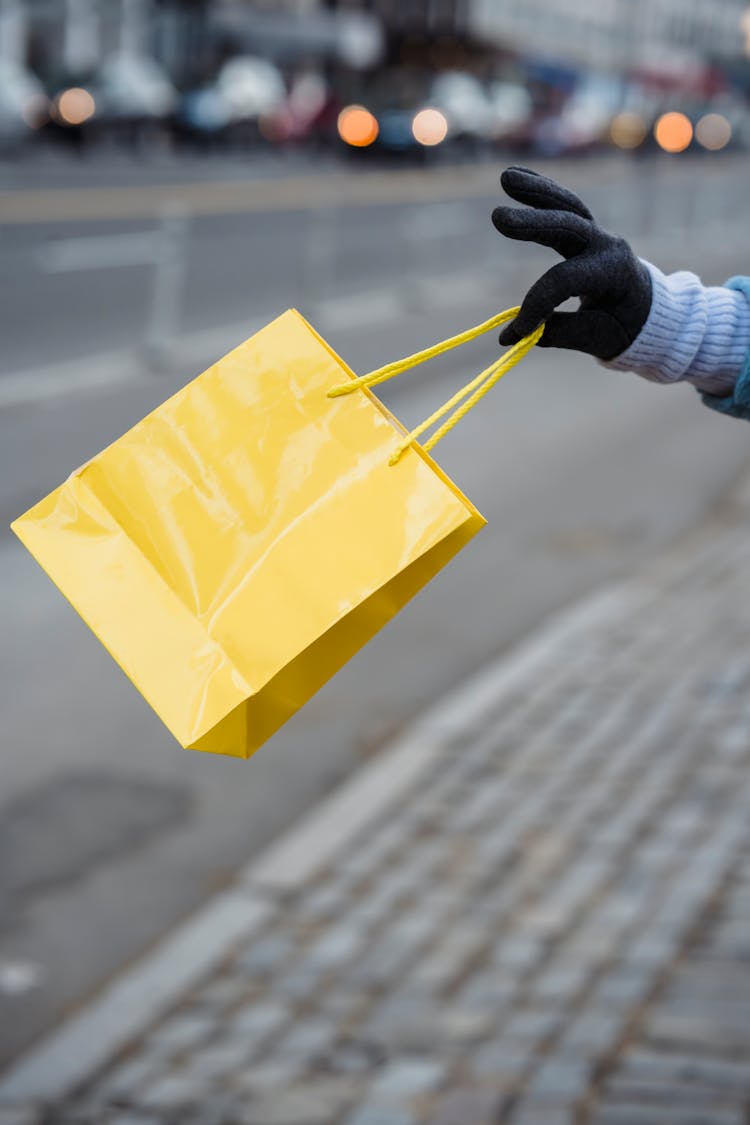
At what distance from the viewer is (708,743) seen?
226 inches

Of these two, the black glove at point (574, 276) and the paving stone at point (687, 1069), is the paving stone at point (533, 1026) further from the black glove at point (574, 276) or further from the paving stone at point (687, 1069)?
the black glove at point (574, 276)

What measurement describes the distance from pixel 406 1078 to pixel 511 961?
2.04 feet

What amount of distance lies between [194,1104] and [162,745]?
236cm

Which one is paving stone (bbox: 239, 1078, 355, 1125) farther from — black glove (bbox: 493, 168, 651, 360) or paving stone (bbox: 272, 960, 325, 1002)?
black glove (bbox: 493, 168, 651, 360)

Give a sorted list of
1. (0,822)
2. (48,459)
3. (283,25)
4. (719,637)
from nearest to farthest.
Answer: (0,822) → (719,637) → (48,459) → (283,25)

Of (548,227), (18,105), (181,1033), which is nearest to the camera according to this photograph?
(548,227)

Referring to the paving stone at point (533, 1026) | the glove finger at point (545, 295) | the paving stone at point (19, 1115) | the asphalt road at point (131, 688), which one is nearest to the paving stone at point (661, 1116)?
the paving stone at point (533, 1026)

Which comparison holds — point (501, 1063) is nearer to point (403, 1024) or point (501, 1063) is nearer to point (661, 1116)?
point (403, 1024)

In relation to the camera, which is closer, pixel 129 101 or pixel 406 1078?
pixel 406 1078

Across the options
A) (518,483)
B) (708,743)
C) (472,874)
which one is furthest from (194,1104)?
(518,483)

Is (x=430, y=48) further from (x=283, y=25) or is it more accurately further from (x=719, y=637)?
(x=719, y=637)

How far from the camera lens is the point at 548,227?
1.96 m

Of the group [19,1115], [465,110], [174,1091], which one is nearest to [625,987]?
[174,1091]

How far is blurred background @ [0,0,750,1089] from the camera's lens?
524 cm
